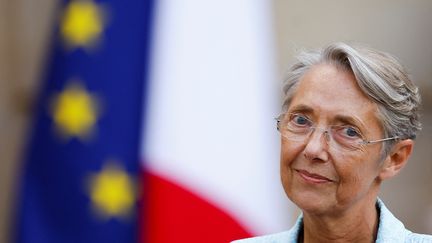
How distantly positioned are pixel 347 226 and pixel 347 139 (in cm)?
22

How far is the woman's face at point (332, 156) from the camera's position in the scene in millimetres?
2404

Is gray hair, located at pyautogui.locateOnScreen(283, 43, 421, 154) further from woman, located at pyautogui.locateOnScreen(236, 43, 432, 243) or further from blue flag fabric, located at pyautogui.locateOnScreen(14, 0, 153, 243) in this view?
blue flag fabric, located at pyautogui.locateOnScreen(14, 0, 153, 243)

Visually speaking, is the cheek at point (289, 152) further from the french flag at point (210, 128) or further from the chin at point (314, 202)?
the french flag at point (210, 128)

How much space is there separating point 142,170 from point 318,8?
1.41 metres

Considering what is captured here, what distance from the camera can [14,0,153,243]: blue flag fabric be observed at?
13.9ft

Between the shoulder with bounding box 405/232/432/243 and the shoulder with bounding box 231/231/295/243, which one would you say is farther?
the shoulder with bounding box 231/231/295/243

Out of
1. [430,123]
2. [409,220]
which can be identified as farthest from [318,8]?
[409,220]

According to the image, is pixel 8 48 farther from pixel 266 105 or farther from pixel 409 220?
pixel 409 220

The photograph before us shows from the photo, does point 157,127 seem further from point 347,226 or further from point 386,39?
point 347,226

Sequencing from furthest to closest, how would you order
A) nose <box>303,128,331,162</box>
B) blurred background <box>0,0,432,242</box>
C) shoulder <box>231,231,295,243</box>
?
blurred background <box>0,0,432,242</box>, shoulder <box>231,231,295,243</box>, nose <box>303,128,331,162</box>

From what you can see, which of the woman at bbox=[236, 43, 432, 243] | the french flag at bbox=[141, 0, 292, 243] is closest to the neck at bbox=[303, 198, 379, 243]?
the woman at bbox=[236, 43, 432, 243]

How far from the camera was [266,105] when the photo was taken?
4.23 meters

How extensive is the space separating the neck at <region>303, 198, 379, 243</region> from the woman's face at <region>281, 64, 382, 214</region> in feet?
0.09

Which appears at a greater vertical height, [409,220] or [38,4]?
[38,4]
